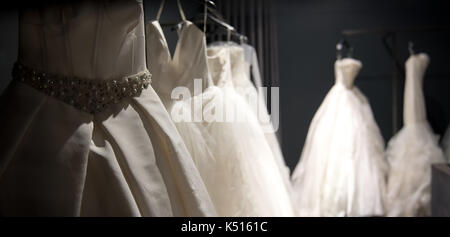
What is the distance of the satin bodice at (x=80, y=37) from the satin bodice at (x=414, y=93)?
1.06m

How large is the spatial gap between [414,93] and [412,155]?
0.28 metres

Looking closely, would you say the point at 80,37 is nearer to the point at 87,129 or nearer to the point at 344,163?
the point at 87,129

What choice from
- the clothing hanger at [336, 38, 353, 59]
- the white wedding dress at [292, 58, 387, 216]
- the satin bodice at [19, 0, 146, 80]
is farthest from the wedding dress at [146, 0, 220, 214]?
the white wedding dress at [292, 58, 387, 216]

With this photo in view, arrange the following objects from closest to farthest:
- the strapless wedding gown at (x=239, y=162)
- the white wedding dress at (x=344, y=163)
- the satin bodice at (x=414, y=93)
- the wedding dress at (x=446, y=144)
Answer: the strapless wedding gown at (x=239, y=162) < the wedding dress at (x=446, y=144) < the satin bodice at (x=414, y=93) < the white wedding dress at (x=344, y=163)

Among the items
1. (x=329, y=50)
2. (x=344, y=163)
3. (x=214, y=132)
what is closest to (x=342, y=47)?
(x=329, y=50)

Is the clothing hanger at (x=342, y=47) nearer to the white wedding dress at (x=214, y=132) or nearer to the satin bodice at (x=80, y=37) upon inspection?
the white wedding dress at (x=214, y=132)

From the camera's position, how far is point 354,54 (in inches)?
54.1

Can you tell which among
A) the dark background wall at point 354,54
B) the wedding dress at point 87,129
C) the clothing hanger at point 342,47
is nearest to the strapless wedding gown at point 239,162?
the dark background wall at point 354,54

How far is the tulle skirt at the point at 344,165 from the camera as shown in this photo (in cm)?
142

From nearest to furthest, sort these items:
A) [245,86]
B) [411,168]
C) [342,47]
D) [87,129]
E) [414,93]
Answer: [87,129] → [245,86] → [342,47] → [414,93] → [411,168]

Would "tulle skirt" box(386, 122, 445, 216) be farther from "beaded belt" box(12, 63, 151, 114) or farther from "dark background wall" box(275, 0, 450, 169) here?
"beaded belt" box(12, 63, 151, 114)

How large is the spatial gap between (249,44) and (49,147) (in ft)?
2.02
